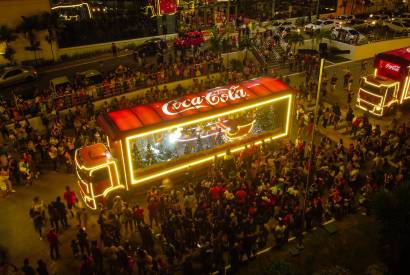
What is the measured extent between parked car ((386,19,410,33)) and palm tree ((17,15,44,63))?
32.1 meters

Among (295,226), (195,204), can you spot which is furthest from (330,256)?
(195,204)

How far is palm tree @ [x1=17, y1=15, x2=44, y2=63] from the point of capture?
30328 millimetres

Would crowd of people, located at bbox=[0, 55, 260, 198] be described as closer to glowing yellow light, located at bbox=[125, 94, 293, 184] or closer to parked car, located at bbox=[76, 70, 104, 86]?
parked car, located at bbox=[76, 70, 104, 86]

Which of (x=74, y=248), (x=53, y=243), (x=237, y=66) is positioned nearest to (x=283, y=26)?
(x=237, y=66)

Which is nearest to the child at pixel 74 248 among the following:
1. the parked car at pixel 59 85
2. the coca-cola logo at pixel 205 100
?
the coca-cola logo at pixel 205 100

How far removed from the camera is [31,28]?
30688mm

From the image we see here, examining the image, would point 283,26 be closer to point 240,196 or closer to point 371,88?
point 371,88

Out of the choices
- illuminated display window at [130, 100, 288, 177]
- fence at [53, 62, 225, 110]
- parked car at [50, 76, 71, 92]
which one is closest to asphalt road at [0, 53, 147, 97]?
parked car at [50, 76, 71, 92]

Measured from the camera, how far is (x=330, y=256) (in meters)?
13.5

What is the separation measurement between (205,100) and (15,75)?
57.0ft

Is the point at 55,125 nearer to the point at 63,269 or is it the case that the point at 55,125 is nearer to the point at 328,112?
the point at 63,269

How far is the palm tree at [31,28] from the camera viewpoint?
1194 inches

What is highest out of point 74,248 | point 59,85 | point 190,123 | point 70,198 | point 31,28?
point 31,28

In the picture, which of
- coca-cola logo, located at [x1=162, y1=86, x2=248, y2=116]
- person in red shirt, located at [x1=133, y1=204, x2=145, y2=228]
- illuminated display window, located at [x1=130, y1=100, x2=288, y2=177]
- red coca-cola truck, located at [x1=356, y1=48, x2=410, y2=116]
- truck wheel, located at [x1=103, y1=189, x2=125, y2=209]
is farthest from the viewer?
red coca-cola truck, located at [x1=356, y1=48, x2=410, y2=116]
